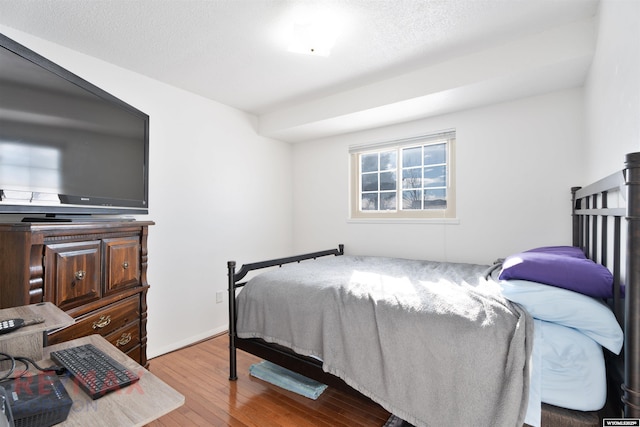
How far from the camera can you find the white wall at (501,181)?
2404mm

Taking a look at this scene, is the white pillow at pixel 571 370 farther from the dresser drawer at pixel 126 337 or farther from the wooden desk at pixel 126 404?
the dresser drawer at pixel 126 337

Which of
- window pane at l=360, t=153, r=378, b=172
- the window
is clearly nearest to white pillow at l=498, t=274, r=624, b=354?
the window

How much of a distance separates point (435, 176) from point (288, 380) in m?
2.25

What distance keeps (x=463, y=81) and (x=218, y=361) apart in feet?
9.42

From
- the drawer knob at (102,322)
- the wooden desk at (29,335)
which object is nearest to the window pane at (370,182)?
the drawer knob at (102,322)

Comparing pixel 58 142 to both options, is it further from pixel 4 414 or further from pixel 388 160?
pixel 388 160

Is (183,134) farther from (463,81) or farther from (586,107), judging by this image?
(586,107)

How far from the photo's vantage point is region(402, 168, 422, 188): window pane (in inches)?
124

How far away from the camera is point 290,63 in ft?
7.74

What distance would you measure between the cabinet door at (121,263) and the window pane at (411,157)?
2543mm

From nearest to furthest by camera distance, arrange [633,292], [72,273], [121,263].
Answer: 1. [633,292]
2. [72,273]
3. [121,263]

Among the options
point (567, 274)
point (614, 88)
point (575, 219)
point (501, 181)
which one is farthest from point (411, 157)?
point (567, 274)

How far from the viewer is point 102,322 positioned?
5.21ft

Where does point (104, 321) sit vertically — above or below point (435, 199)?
below
